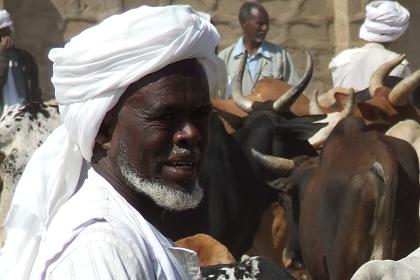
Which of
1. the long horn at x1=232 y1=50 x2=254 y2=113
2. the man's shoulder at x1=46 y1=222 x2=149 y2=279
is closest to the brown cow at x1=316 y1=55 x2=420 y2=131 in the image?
the long horn at x1=232 y1=50 x2=254 y2=113

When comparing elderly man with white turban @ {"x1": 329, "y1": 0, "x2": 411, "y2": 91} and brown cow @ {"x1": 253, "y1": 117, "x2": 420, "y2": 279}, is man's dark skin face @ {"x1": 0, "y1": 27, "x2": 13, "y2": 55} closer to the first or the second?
elderly man with white turban @ {"x1": 329, "y1": 0, "x2": 411, "y2": 91}

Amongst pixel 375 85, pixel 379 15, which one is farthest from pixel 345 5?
pixel 375 85

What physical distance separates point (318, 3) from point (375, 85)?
6.12 meters

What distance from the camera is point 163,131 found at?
370 cm

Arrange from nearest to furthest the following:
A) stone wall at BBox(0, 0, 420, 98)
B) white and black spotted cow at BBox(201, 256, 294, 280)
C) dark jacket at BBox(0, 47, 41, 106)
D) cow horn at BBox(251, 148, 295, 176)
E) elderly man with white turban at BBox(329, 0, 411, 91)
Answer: white and black spotted cow at BBox(201, 256, 294, 280)
cow horn at BBox(251, 148, 295, 176)
elderly man with white turban at BBox(329, 0, 411, 91)
dark jacket at BBox(0, 47, 41, 106)
stone wall at BBox(0, 0, 420, 98)

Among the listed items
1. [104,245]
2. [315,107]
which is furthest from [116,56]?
[315,107]

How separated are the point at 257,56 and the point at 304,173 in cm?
354

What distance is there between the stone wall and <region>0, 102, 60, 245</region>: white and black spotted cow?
6773mm

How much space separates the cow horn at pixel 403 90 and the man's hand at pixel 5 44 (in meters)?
4.28

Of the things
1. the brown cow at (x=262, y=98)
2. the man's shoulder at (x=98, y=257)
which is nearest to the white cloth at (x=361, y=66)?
the brown cow at (x=262, y=98)

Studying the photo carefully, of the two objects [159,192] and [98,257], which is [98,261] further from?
[159,192]


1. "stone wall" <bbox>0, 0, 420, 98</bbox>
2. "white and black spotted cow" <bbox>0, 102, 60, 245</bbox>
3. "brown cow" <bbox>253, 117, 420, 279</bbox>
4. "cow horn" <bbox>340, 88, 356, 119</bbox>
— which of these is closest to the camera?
"brown cow" <bbox>253, 117, 420, 279</bbox>

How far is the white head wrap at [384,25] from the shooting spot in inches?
518

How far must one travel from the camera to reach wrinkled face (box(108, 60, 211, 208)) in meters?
3.70
